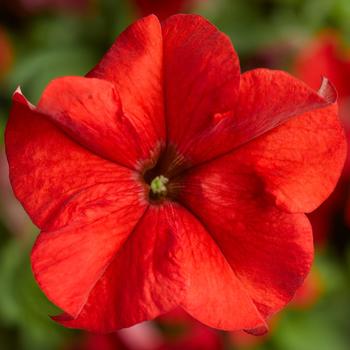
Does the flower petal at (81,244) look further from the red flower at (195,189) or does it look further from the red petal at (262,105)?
the red petal at (262,105)

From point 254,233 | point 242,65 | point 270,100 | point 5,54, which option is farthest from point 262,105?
point 5,54

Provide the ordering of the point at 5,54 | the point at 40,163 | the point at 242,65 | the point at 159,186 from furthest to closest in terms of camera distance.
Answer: the point at 5,54
the point at 242,65
the point at 159,186
the point at 40,163

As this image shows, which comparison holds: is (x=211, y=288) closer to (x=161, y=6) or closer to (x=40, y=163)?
(x=40, y=163)

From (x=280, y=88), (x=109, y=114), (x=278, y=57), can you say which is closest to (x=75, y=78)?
(x=109, y=114)

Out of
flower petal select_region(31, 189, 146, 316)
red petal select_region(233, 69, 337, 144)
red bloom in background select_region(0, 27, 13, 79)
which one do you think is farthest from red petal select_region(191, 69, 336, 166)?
red bloom in background select_region(0, 27, 13, 79)

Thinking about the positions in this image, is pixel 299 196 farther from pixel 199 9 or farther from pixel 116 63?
pixel 199 9

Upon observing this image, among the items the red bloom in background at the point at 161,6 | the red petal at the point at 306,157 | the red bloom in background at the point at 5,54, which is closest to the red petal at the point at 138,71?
the red petal at the point at 306,157
